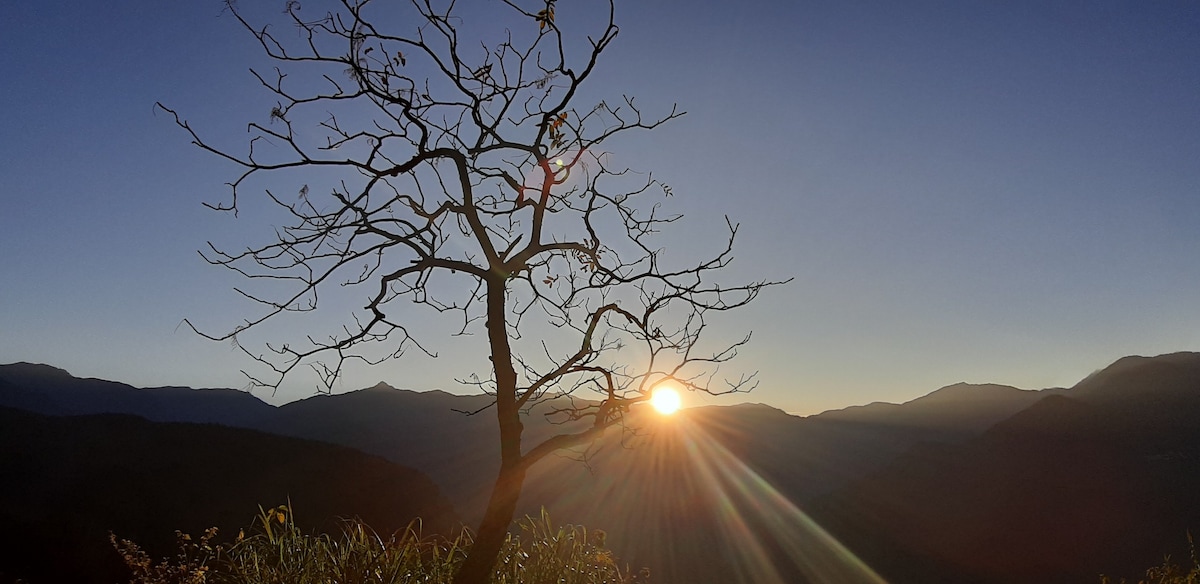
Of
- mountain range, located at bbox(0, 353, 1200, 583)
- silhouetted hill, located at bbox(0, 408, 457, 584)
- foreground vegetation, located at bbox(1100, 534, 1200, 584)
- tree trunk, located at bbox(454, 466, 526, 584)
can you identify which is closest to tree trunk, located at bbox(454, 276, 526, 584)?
tree trunk, located at bbox(454, 466, 526, 584)

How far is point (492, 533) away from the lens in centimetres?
475

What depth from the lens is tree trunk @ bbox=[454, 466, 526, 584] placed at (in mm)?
4719

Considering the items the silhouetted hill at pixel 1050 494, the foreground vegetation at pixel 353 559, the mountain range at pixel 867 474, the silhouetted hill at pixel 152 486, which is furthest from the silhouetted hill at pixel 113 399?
the silhouetted hill at pixel 1050 494

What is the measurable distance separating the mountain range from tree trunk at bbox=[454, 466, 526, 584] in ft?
83.7

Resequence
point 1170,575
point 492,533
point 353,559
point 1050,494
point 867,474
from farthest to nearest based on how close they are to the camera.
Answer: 1. point 867,474
2. point 1050,494
3. point 1170,575
4. point 353,559
5. point 492,533

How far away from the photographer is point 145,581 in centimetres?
427

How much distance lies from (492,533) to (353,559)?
114cm

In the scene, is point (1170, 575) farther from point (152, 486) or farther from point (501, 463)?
point (152, 486)

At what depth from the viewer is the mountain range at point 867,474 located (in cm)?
4184

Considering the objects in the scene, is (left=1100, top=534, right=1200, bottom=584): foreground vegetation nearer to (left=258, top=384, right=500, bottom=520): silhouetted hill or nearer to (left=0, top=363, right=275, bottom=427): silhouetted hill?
(left=258, top=384, right=500, bottom=520): silhouetted hill

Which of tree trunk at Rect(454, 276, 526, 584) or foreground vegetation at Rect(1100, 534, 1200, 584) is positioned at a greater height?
tree trunk at Rect(454, 276, 526, 584)

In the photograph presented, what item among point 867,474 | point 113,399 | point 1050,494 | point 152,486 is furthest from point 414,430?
point 1050,494

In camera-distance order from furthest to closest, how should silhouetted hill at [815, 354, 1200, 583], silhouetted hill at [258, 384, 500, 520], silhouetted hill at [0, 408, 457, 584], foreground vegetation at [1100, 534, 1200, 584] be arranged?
silhouetted hill at [815, 354, 1200, 583] < silhouetted hill at [258, 384, 500, 520] < silhouetted hill at [0, 408, 457, 584] < foreground vegetation at [1100, 534, 1200, 584]

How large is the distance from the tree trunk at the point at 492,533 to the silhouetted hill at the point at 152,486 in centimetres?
819
